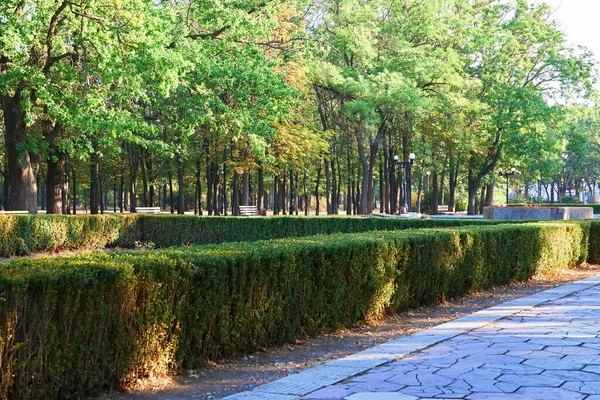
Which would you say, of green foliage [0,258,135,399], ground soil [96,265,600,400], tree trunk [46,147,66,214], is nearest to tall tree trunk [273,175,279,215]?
tree trunk [46,147,66,214]

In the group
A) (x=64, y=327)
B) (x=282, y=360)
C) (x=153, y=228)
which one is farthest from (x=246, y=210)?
(x=64, y=327)

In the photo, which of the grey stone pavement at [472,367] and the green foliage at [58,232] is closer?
the grey stone pavement at [472,367]

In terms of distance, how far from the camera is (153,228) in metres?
25.3

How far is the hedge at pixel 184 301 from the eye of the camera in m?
4.91

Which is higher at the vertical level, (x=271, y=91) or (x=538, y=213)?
(x=271, y=91)

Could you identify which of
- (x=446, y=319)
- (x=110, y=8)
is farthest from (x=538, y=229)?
(x=110, y=8)

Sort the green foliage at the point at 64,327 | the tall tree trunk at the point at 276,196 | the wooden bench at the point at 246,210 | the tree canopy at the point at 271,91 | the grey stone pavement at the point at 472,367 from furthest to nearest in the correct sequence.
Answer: the tall tree trunk at the point at 276,196
the wooden bench at the point at 246,210
the tree canopy at the point at 271,91
the grey stone pavement at the point at 472,367
the green foliage at the point at 64,327

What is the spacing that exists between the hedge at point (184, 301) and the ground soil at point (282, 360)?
13 cm

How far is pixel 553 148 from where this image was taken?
141 ft

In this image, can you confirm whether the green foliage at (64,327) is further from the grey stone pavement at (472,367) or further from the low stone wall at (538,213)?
the low stone wall at (538,213)

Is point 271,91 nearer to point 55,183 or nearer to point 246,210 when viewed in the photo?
point 55,183

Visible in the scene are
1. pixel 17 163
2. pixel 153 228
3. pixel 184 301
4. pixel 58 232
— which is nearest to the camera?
pixel 184 301

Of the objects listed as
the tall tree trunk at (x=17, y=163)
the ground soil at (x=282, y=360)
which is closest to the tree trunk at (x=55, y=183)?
the tall tree trunk at (x=17, y=163)

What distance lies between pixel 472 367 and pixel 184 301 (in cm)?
277
